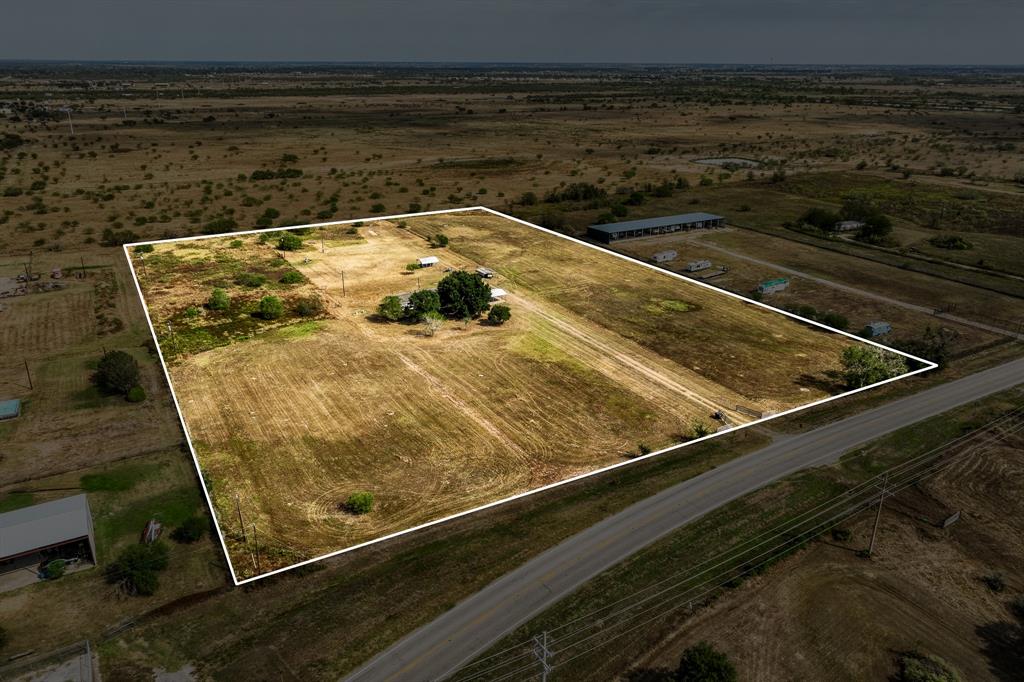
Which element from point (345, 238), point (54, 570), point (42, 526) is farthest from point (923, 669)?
point (345, 238)

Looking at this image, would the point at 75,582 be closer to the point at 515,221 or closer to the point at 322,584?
the point at 322,584

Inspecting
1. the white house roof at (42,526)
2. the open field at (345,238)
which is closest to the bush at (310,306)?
the open field at (345,238)

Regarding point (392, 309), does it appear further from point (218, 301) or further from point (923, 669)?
point (923, 669)

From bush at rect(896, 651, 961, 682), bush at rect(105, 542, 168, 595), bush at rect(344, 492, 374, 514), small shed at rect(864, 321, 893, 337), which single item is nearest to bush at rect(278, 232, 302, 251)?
bush at rect(344, 492, 374, 514)

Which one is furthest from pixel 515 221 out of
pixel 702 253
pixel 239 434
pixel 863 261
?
pixel 239 434

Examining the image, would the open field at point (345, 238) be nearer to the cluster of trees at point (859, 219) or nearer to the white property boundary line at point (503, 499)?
the white property boundary line at point (503, 499)

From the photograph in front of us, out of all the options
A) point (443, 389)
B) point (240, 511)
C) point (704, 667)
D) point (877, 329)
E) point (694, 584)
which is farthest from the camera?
point (877, 329)
